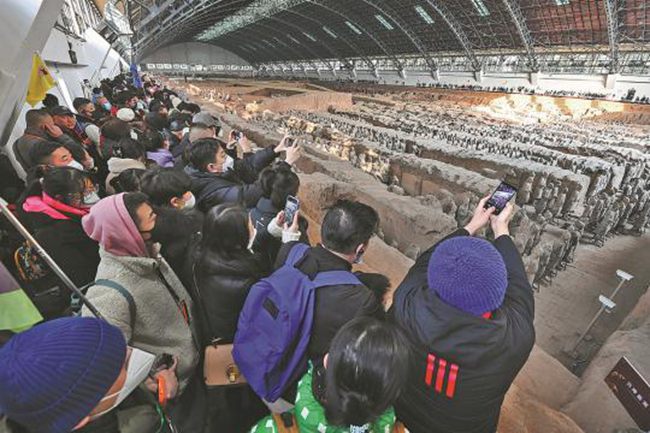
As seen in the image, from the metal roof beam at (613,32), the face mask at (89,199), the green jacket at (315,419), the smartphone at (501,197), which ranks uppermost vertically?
the metal roof beam at (613,32)

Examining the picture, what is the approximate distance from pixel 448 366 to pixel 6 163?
159 inches

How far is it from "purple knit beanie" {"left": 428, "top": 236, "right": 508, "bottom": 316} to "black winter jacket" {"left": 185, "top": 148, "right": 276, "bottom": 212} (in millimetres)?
1628

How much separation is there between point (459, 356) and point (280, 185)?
5.00ft

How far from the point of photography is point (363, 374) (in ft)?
3.04

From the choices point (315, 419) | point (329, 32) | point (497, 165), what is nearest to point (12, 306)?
point (315, 419)

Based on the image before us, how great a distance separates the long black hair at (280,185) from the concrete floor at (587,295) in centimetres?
370

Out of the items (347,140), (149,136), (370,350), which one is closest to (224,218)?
(370,350)

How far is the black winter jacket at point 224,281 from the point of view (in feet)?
5.52

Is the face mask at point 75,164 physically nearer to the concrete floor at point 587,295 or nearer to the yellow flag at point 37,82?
the yellow flag at point 37,82

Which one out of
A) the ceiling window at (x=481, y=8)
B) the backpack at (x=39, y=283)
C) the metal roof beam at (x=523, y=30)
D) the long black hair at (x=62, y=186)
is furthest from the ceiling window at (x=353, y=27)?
the backpack at (x=39, y=283)

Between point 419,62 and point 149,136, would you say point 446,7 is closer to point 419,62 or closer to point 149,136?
point 419,62

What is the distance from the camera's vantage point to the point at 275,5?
107 feet

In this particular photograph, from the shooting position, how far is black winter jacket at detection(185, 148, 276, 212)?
258 centimetres

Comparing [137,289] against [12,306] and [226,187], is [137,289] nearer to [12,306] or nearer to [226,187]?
[12,306]
